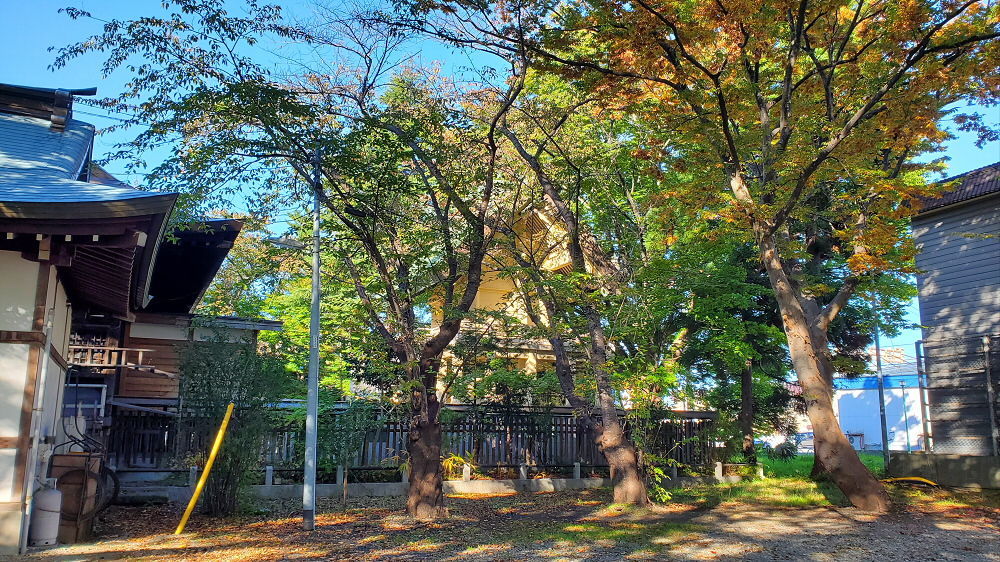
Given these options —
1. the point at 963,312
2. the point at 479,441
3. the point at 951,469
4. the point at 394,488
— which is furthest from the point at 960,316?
the point at 394,488

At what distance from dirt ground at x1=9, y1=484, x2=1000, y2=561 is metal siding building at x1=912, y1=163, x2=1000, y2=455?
2.98 meters

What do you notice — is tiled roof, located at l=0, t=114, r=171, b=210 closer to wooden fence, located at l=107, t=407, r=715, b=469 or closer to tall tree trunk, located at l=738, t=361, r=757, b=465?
wooden fence, located at l=107, t=407, r=715, b=469

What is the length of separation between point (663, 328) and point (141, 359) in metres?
13.3

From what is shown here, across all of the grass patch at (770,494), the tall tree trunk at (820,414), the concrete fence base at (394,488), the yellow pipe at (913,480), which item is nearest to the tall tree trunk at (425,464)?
the concrete fence base at (394,488)

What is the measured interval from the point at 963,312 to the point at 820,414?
6.88 m

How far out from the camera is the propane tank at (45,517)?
325 inches

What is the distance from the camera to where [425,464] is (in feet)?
37.8

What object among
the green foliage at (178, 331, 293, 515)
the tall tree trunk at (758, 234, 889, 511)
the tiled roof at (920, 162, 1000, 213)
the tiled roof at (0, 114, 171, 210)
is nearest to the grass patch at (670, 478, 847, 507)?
the tall tree trunk at (758, 234, 889, 511)

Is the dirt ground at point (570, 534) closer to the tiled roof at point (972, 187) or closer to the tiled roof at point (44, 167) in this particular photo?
the tiled roof at point (44, 167)

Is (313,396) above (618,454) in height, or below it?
above

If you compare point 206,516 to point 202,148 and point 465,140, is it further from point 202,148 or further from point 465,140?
point 465,140

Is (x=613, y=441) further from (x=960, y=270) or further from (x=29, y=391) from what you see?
(x=960, y=270)

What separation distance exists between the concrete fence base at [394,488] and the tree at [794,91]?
21.5 ft

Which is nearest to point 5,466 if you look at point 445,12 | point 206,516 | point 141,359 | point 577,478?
point 206,516
